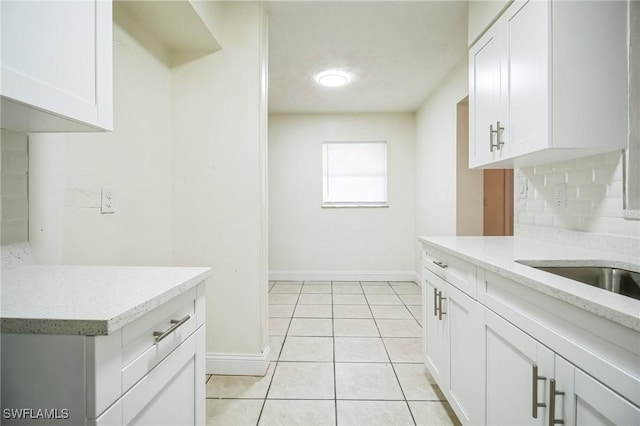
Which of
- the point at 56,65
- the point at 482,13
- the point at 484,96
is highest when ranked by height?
the point at 482,13

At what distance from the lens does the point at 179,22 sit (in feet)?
5.46

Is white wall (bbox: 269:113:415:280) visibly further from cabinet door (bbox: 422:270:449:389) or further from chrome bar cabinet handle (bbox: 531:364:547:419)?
chrome bar cabinet handle (bbox: 531:364:547:419)

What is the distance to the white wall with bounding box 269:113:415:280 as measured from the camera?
4.36 m

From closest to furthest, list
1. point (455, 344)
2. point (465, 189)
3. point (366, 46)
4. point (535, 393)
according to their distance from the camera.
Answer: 1. point (535, 393)
2. point (455, 344)
3. point (366, 46)
4. point (465, 189)

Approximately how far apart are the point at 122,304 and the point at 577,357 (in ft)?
3.65

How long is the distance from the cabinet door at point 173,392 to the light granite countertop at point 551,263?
3.53 feet

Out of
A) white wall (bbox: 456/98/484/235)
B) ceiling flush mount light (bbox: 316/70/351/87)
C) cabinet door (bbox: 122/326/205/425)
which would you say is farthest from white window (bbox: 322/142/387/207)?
cabinet door (bbox: 122/326/205/425)

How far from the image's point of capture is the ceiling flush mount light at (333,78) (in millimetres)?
3057

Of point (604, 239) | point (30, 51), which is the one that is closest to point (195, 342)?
point (30, 51)

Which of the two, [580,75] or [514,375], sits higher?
[580,75]

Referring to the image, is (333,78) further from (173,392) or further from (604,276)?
(173,392)

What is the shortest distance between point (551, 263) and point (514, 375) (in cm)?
50

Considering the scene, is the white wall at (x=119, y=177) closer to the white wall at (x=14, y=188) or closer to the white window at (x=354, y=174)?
the white wall at (x=14, y=188)

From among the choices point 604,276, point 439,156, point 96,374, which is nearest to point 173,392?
point 96,374
